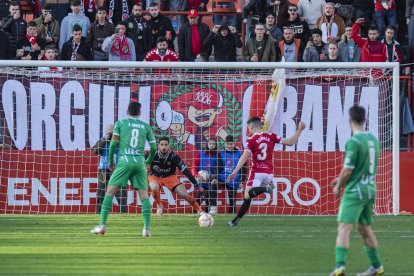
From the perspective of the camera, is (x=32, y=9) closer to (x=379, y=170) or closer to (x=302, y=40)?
(x=302, y=40)

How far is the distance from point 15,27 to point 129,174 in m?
8.88

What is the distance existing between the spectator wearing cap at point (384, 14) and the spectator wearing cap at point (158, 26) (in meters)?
4.74

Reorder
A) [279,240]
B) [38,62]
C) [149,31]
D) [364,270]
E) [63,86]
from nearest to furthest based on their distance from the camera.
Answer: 1. [364,270]
2. [279,240]
3. [38,62]
4. [63,86]
5. [149,31]

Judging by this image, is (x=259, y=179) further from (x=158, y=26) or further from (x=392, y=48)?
(x=158, y=26)

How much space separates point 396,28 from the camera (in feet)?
81.4

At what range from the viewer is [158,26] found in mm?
24281

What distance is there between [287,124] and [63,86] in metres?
4.60

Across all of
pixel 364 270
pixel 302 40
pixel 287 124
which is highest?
pixel 302 40

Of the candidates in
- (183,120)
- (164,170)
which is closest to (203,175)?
(164,170)

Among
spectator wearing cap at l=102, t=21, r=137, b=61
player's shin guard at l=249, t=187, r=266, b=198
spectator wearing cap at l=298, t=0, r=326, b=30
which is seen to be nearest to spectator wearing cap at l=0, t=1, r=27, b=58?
spectator wearing cap at l=102, t=21, r=137, b=61

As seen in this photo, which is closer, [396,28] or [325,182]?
[325,182]

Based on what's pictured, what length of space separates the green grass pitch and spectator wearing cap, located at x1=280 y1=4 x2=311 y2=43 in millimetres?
5863

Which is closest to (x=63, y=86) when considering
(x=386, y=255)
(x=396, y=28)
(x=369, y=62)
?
(x=369, y=62)

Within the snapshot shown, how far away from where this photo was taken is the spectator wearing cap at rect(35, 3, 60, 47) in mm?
24281
